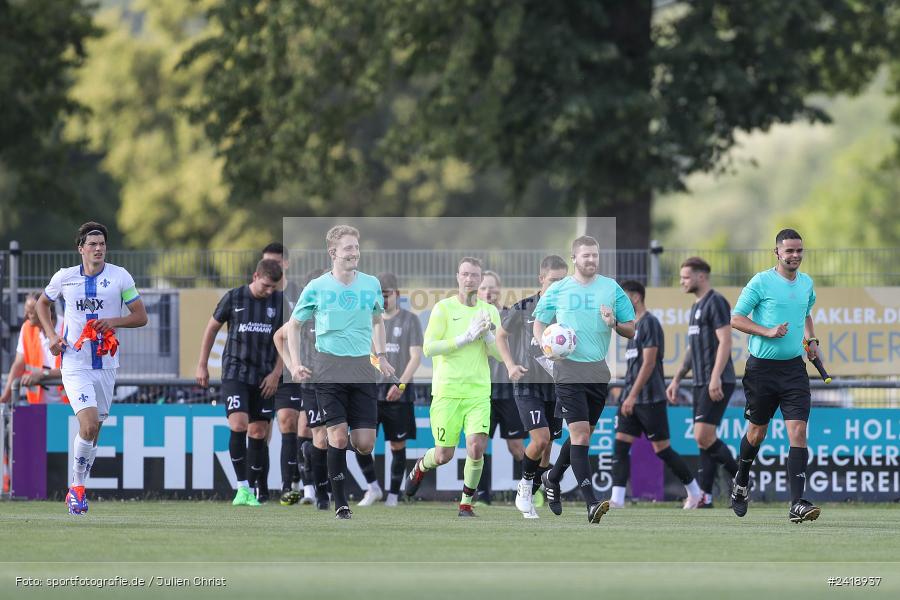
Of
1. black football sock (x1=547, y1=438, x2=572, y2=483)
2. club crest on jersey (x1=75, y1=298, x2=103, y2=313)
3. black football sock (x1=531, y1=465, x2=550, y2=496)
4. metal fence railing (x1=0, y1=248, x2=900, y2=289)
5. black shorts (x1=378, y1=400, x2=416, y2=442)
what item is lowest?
black football sock (x1=531, y1=465, x2=550, y2=496)

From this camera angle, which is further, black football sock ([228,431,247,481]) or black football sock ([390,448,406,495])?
black football sock ([390,448,406,495])

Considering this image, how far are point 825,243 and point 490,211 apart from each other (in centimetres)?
2419

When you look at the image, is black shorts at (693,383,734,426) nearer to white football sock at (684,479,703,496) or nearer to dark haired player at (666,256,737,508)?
dark haired player at (666,256,737,508)

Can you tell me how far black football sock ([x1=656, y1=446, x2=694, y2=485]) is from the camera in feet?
51.0

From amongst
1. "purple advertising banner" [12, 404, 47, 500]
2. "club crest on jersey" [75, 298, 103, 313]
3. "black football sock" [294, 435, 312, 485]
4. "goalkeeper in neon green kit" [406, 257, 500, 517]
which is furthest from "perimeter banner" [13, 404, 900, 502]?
"club crest on jersey" [75, 298, 103, 313]

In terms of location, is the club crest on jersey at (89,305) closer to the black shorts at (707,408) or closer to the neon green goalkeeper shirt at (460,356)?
the neon green goalkeeper shirt at (460,356)

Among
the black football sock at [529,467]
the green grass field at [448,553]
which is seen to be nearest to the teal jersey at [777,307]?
Answer: the green grass field at [448,553]

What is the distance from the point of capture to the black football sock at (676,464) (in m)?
15.5

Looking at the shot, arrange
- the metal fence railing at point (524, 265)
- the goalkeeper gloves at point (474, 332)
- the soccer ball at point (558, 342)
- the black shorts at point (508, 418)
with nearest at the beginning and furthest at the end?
the soccer ball at point (558, 342)
the goalkeeper gloves at point (474, 332)
the black shorts at point (508, 418)
the metal fence railing at point (524, 265)

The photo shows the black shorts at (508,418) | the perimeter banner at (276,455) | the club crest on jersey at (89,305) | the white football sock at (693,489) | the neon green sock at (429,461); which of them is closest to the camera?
the club crest on jersey at (89,305)

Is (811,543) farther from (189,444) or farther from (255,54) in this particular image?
(255,54)

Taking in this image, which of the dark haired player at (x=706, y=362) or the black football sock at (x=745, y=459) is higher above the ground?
the dark haired player at (x=706, y=362)

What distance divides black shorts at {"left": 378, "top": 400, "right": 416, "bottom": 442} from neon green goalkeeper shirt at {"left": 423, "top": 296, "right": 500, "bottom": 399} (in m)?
2.18

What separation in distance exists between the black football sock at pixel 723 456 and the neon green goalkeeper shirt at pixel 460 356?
280 centimetres
